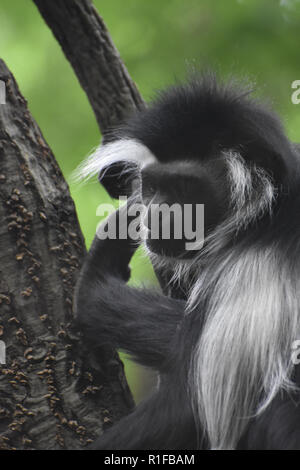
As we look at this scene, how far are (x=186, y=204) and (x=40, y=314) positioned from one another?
1.94 ft

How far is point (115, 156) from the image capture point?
95.0 inches

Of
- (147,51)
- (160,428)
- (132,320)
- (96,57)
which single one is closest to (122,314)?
(132,320)

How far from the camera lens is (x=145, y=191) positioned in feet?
7.23

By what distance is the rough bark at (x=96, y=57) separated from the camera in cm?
256

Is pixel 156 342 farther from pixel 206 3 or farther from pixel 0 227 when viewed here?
pixel 206 3

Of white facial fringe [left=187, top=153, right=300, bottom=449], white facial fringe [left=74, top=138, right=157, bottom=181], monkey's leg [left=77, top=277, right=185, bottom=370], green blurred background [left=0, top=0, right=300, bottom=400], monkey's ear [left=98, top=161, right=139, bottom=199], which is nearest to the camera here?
white facial fringe [left=187, top=153, right=300, bottom=449]

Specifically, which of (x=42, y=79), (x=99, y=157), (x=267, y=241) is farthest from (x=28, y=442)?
(x=42, y=79)

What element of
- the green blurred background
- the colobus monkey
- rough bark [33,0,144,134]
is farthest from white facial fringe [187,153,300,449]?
the green blurred background

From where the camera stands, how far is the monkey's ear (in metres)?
2.51

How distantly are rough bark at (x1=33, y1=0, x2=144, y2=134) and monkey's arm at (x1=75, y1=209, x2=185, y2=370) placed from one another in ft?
2.37

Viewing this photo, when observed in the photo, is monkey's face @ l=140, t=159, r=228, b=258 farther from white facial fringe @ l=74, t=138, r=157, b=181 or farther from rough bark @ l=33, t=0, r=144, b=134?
rough bark @ l=33, t=0, r=144, b=134

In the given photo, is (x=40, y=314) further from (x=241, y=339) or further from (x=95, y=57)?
(x=95, y=57)

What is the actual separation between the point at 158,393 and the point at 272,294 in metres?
0.44

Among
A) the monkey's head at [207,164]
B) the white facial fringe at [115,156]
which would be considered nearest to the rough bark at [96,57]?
the white facial fringe at [115,156]
